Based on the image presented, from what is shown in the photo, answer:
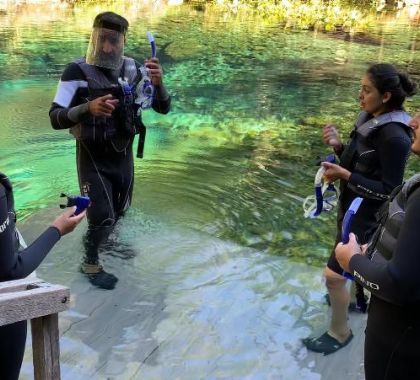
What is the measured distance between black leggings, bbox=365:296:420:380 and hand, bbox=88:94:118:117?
2.01m

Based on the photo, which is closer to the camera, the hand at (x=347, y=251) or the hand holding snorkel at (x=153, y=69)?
the hand at (x=347, y=251)

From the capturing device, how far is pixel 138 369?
2902 mm

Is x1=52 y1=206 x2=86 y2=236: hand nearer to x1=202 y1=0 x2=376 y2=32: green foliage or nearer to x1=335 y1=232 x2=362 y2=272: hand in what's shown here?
x1=335 y1=232 x2=362 y2=272: hand

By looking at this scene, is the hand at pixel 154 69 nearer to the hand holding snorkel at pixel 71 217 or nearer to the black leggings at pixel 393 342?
the hand holding snorkel at pixel 71 217

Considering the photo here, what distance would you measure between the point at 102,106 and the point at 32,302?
1.87 meters

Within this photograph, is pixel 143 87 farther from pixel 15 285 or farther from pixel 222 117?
pixel 222 117

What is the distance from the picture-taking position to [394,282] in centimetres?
167

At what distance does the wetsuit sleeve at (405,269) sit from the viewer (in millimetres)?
1623

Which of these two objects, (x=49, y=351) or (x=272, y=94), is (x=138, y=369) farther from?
(x=272, y=94)

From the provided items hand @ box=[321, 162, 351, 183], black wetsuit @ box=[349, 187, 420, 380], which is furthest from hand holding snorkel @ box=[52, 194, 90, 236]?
hand @ box=[321, 162, 351, 183]

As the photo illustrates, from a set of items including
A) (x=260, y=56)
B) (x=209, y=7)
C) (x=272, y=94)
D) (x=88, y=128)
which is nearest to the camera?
(x=88, y=128)

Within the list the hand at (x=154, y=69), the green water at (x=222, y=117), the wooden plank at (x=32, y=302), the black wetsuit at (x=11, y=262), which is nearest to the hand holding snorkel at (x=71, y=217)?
the black wetsuit at (x=11, y=262)

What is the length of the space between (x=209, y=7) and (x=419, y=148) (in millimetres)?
20014

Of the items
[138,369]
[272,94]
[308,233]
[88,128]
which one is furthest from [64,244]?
[272,94]
